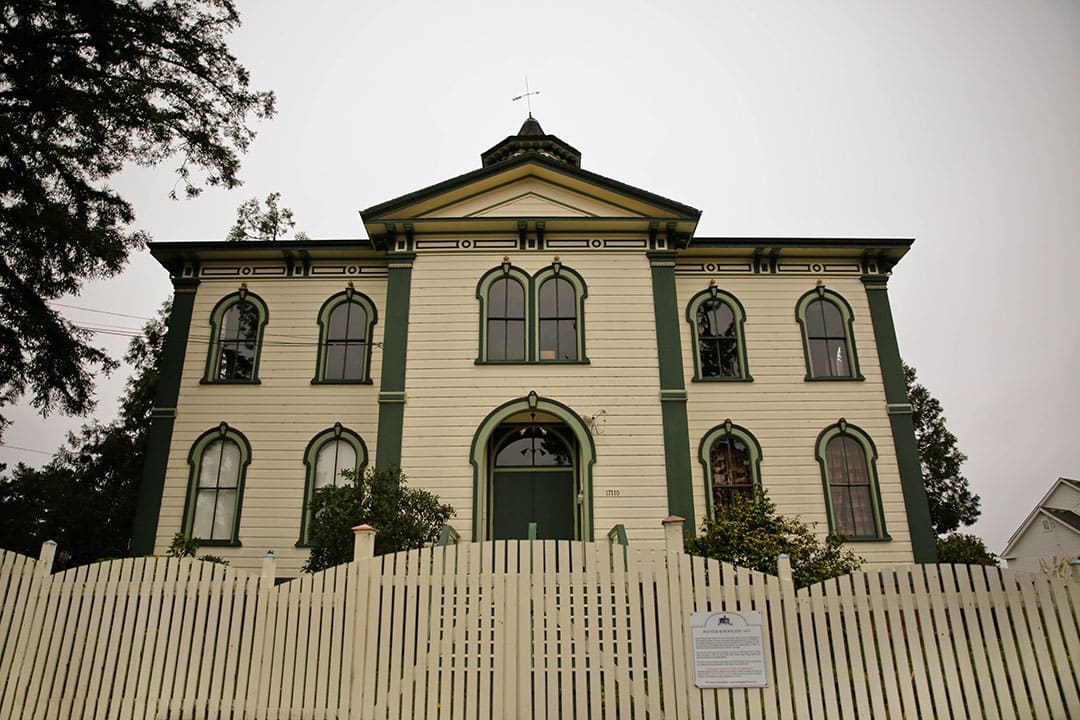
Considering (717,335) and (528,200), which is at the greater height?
(528,200)

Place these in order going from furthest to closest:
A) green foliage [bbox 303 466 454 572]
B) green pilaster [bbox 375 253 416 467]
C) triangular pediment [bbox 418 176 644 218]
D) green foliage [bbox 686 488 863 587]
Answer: triangular pediment [bbox 418 176 644 218] < green pilaster [bbox 375 253 416 467] < green foliage [bbox 686 488 863 587] < green foliage [bbox 303 466 454 572]

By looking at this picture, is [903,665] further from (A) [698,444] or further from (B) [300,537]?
(B) [300,537]

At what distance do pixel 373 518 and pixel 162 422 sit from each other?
7.48m

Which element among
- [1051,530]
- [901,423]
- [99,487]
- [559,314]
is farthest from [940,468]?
[99,487]

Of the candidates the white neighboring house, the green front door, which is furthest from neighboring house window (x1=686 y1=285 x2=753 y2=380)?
the white neighboring house

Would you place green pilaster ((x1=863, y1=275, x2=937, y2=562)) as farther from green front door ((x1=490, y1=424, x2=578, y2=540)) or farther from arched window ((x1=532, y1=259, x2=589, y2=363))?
green front door ((x1=490, y1=424, x2=578, y2=540))

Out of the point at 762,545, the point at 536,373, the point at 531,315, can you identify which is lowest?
the point at 762,545

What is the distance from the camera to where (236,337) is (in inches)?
623

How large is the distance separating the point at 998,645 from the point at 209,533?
13.9m

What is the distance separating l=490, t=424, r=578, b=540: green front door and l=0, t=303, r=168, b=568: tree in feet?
51.9

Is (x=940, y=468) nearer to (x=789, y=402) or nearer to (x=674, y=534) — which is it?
(x=789, y=402)

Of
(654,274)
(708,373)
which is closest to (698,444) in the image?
(708,373)

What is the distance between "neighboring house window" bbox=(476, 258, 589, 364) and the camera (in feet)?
48.1

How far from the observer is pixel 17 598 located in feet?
22.2
